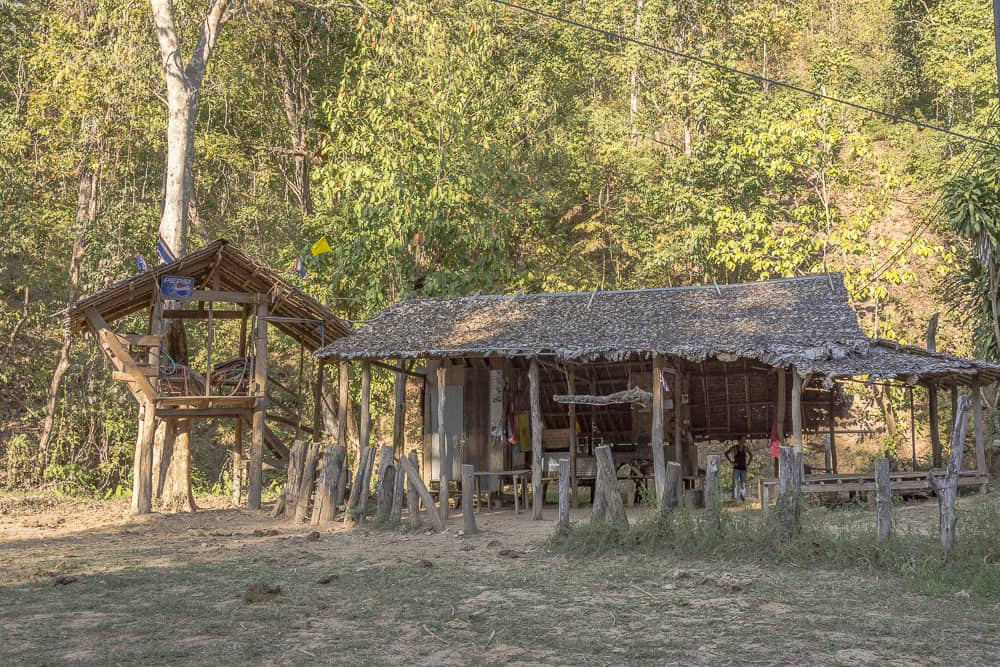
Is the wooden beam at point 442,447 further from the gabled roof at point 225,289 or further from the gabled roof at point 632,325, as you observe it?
the gabled roof at point 225,289

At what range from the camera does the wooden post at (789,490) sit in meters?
10.2

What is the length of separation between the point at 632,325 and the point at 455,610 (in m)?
8.64

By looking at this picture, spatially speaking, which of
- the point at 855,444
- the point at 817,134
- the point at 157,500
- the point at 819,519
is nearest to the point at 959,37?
the point at 817,134

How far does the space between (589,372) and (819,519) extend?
763 centimetres

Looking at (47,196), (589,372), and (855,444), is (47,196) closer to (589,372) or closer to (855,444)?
(589,372)

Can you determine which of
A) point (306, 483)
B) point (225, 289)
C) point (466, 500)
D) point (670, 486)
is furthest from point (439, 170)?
point (670, 486)

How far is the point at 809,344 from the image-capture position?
14570 mm

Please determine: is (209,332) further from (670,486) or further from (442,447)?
(670,486)

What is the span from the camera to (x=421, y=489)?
13.8m

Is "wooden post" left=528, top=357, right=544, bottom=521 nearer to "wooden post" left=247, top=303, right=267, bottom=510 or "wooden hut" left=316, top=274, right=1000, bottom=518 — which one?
"wooden hut" left=316, top=274, right=1000, bottom=518

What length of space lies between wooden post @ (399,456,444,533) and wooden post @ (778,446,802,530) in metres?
5.15

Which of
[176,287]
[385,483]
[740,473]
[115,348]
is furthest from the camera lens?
[740,473]

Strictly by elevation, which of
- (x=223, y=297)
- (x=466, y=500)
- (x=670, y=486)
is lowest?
(x=466, y=500)

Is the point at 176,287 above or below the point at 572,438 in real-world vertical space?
above
